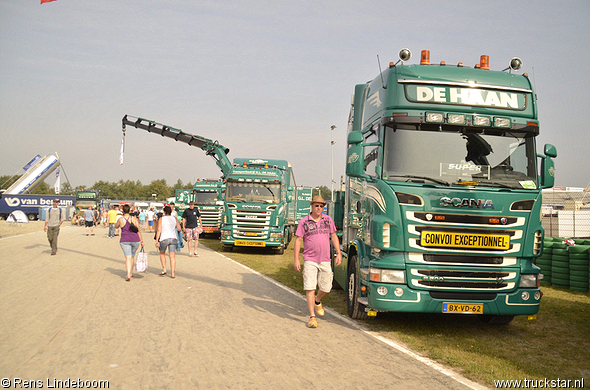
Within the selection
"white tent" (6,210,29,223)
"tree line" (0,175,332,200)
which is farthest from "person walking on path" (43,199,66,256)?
"tree line" (0,175,332,200)

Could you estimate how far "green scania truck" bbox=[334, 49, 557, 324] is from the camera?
21.0ft

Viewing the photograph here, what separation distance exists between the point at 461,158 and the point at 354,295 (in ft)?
A: 9.10

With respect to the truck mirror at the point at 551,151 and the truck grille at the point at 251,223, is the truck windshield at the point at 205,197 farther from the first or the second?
the truck mirror at the point at 551,151

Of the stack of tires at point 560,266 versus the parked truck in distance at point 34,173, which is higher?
the parked truck in distance at point 34,173

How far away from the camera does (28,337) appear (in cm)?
591

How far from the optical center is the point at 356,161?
7.14 metres

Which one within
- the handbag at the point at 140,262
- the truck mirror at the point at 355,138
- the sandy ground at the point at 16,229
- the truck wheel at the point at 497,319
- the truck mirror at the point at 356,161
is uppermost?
the truck mirror at the point at 355,138

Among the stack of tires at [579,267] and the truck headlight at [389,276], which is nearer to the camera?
the truck headlight at [389,276]

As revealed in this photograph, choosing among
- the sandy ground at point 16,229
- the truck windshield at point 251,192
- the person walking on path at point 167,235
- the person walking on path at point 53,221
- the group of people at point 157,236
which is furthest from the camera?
the sandy ground at point 16,229

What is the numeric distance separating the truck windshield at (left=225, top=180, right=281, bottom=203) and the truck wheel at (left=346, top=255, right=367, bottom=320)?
11.3m

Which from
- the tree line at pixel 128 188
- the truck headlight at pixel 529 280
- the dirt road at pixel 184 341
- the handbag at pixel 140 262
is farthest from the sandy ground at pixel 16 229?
the tree line at pixel 128 188

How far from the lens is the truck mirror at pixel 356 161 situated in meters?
7.07

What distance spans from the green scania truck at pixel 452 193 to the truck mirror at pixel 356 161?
18mm

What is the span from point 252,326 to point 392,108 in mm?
3925
